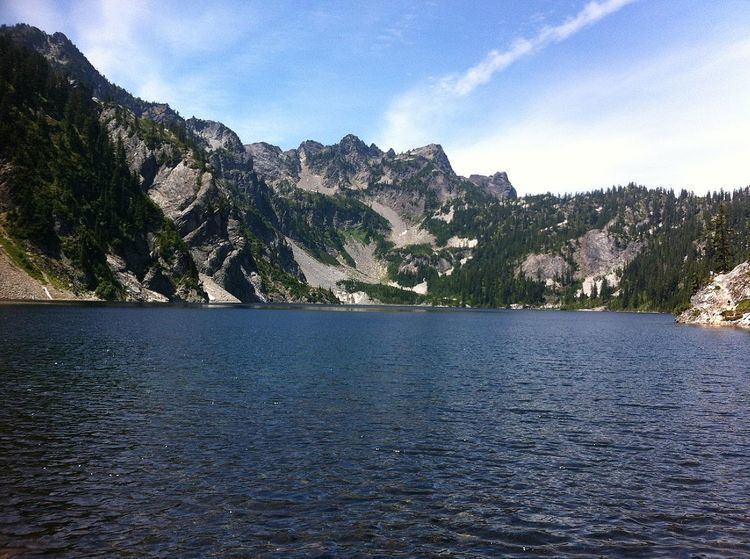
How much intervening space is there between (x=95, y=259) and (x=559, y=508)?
20684 centimetres

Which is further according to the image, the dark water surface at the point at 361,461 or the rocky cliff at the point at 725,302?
the rocky cliff at the point at 725,302

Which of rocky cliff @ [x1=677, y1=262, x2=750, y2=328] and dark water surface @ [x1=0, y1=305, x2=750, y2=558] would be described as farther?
rocky cliff @ [x1=677, y1=262, x2=750, y2=328]

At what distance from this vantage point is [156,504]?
20781mm

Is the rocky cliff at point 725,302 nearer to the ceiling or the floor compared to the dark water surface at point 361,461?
nearer to the ceiling

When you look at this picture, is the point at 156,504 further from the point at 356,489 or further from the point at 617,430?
the point at 617,430

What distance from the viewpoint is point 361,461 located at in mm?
27031

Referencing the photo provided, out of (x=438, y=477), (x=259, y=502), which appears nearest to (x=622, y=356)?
(x=438, y=477)

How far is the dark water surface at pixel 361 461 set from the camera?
1844 cm

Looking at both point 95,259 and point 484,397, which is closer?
point 484,397

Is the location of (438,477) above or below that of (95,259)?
below

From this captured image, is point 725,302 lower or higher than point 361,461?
higher

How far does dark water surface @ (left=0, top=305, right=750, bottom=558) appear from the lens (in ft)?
60.5

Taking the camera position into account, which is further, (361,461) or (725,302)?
(725,302)

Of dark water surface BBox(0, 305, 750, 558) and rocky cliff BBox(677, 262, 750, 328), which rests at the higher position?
rocky cliff BBox(677, 262, 750, 328)
